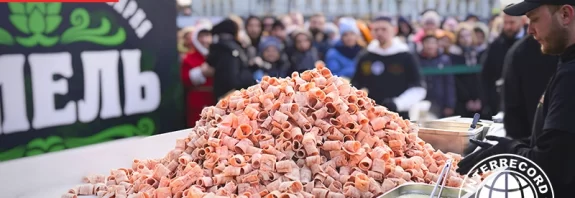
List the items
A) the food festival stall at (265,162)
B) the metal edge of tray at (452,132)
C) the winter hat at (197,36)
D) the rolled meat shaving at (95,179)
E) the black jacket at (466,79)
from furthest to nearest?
the black jacket at (466,79) → the winter hat at (197,36) → the rolled meat shaving at (95,179) → the metal edge of tray at (452,132) → the food festival stall at (265,162)

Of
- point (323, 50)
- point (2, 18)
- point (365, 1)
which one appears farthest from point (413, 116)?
point (365, 1)

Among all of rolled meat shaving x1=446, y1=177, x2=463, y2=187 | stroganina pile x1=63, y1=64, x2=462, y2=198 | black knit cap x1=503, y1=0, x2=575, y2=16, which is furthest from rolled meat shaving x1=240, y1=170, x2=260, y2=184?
black knit cap x1=503, y1=0, x2=575, y2=16

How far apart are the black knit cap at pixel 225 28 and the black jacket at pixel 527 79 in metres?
1.97

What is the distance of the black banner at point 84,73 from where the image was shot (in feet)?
9.24

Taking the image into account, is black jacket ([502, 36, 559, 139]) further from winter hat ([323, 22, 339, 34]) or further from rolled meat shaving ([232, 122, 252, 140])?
winter hat ([323, 22, 339, 34])

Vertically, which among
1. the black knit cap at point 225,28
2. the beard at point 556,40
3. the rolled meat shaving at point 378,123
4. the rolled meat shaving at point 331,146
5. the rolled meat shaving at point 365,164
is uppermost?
the beard at point 556,40

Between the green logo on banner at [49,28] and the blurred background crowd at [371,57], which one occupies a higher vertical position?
the green logo on banner at [49,28]

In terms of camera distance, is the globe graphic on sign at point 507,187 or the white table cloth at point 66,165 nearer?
the globe graphic on sign at point 507,187

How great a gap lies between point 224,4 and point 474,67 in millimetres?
2528

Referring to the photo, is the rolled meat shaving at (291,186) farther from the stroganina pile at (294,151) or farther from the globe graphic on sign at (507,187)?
the globe graphic on sign at (507,187)

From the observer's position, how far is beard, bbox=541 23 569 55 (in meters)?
1.51

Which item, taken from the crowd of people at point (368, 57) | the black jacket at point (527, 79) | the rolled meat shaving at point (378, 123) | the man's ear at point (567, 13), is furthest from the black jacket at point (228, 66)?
the man's ear at point (567, 13)

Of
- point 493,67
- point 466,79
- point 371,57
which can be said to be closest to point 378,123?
point 371,57

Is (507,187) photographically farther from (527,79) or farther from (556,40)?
(527,79)
